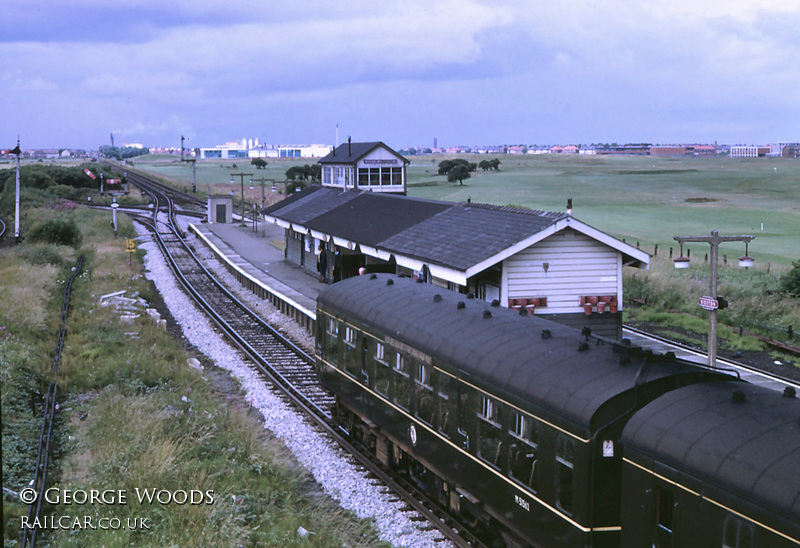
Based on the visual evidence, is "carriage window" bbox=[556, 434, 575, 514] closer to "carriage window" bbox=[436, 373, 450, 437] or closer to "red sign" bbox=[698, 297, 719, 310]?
"carriage window" bbox=[436, 373, 450, 437]

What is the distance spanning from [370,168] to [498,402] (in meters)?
37.3

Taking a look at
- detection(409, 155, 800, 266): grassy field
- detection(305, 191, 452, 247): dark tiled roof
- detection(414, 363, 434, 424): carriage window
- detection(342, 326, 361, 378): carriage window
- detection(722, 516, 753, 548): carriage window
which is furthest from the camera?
detection(409, 155, 800, 266): grassy field

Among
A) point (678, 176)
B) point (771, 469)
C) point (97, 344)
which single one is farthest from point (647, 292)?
point (678, 176)

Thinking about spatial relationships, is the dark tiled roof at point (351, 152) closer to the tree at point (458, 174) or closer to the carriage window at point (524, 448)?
the carriage window at point (524, 448)

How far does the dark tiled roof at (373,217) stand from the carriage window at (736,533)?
2171cm

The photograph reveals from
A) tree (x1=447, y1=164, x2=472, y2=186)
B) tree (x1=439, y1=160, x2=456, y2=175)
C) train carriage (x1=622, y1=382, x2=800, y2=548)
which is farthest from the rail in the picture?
tree (x1=439, y1=160, x2=456, y2=175)

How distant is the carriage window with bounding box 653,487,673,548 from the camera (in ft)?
25.6

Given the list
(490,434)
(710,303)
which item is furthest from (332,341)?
(710,303)

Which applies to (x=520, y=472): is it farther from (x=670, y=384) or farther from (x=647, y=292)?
(x=647, y=292)

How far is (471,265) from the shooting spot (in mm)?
21312

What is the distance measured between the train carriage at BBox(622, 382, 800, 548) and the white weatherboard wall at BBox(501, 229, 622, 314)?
43.8 feet

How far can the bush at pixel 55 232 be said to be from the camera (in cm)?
4931

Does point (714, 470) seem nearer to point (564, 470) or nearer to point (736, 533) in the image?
point (736, 533)

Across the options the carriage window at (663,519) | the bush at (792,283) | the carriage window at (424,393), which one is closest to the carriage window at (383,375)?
the carriage window at (424,393)
